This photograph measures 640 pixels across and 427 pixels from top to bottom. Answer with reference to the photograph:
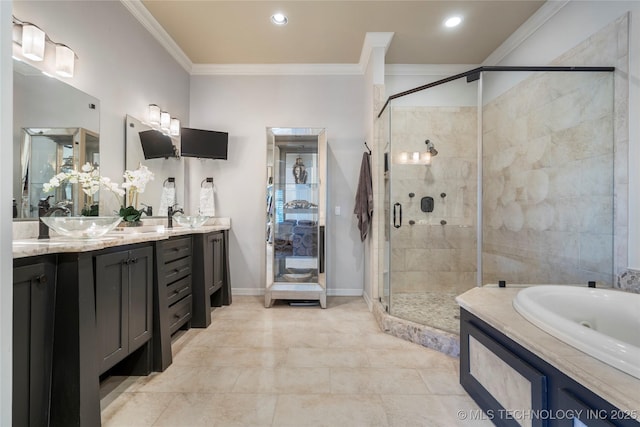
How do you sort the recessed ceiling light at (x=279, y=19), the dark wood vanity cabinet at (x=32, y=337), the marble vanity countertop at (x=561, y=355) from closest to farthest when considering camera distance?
the marble vanity countertop at (x=561, y=355) < the dark wood vanity cabinet at (x=32, y=337) < the recessed ceiling light at (x=279, y=19)

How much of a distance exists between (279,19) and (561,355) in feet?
10.6

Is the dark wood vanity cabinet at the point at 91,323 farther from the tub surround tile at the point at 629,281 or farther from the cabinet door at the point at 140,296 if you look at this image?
Result: the tub surround tile at the point at 629,281

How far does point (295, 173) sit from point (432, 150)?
1.76m

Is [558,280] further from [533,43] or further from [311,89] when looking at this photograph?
[311,89]

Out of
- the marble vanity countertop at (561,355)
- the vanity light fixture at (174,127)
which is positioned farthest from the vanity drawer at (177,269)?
the marble vanity countertop at (561,355)

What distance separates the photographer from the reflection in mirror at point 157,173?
8.37 feet

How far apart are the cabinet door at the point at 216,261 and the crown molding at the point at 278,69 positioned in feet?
7.08

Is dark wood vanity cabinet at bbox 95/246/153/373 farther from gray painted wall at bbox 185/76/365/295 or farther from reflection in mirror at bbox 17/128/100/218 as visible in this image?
gray painted wall at bbox 185/76/365/295

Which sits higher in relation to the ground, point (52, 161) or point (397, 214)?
point (52, 161)

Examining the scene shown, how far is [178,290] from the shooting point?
2334 mm

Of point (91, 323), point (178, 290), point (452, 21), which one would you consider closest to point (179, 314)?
point (178, 290)

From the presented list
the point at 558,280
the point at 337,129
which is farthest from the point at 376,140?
the point at 558,280

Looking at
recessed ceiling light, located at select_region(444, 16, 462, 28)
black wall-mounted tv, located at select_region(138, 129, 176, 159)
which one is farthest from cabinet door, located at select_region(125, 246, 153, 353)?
recessed ceiling light, located at select_region(444, 16, 462, 28)

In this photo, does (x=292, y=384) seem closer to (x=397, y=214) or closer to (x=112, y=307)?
(x=112, y=307)
